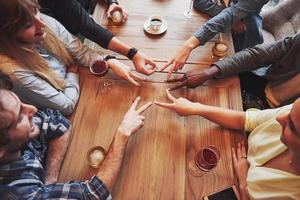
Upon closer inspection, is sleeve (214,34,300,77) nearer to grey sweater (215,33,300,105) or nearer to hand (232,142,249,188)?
grey sweater (215,33,300,105)

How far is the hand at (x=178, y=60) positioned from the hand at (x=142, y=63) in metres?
0.06

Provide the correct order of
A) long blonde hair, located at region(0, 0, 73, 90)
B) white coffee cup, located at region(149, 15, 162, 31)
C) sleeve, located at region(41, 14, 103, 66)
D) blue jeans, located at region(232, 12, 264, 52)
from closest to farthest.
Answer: long blonde hair, located at region(0, 0, 73, 90) < sleeve, located at region(41, 14, 103, 66) < white coffee cup, located at region(149, 15, 162, 31) < blue jeans, located at region(232, 12, 264, 52)

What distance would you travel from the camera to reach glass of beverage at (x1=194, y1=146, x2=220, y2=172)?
129 centimetres

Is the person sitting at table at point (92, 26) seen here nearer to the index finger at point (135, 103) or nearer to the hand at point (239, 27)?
the index finger at point (135, 103)

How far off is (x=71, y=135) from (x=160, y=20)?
85cm

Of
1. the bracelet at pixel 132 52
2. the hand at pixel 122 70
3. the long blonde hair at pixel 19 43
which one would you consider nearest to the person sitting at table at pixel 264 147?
the hand at pixel 122 70

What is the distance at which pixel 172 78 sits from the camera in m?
1.57

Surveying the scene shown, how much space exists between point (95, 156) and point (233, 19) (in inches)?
44.2

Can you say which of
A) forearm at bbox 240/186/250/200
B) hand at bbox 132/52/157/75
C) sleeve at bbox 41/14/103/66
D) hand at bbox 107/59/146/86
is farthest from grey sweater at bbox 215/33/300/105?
sleeve at bbox 41/14/103/66

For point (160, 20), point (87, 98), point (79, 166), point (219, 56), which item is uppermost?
point (160, 20)

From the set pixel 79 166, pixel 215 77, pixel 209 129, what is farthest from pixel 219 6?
pixel 79 166

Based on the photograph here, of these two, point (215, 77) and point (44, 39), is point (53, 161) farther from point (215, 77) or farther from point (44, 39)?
point (215, 77)

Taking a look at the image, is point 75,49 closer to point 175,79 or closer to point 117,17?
point 117,17

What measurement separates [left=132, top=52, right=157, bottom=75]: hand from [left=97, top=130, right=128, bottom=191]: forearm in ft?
1.31
